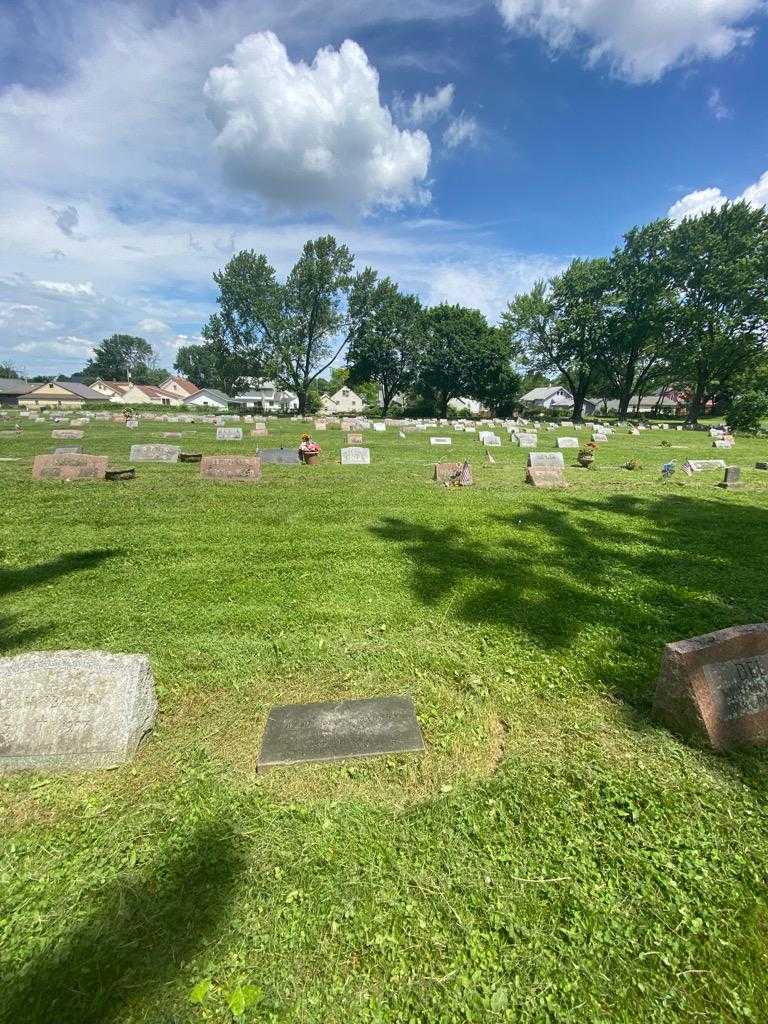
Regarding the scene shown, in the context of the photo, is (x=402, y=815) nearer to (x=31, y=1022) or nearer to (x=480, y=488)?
(x=31, y=1022)

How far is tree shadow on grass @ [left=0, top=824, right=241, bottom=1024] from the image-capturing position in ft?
5.75

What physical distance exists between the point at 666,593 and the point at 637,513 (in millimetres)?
4401

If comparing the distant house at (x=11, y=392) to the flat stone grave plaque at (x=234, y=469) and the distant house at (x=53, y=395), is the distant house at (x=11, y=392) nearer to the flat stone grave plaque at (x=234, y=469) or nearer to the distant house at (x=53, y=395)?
the distant house at (x=53, y=395)

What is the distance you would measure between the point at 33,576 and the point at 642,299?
5390cm

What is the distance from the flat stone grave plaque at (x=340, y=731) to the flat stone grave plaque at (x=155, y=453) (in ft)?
42.2

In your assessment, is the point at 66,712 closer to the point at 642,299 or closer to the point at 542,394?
the point at 642,299

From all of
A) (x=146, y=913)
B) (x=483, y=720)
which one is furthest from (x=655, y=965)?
(x=146, y=913)

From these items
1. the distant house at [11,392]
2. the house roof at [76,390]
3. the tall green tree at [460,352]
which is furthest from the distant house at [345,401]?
the distant house at [11,392]

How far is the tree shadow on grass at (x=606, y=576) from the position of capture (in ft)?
14.6

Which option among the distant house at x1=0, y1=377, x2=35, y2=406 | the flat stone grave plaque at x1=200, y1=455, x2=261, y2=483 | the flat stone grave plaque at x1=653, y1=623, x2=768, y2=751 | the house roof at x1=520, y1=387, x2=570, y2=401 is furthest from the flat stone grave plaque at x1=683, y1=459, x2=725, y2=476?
the distant house at x1=0, y1=377, x2=35, y2=406

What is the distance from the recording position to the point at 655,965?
1.92 meters

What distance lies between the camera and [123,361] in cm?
13838

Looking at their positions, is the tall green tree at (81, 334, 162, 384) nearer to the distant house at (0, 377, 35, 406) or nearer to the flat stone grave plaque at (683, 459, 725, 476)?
the distant house at (0, 377, 35, 406)

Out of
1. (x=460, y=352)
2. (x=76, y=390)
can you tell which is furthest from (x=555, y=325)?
(x=76, y=390)
